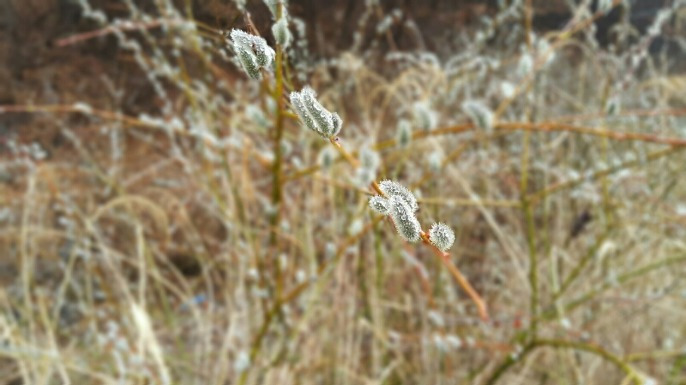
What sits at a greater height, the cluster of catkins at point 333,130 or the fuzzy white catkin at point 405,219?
the cluster of catkins at point 333,130

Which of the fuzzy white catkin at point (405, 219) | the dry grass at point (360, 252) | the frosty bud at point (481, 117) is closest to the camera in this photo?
the fuzzy white catkin at point (405, 219)

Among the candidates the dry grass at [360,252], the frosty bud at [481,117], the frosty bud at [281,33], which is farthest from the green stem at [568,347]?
the frosty bud at [281,33]

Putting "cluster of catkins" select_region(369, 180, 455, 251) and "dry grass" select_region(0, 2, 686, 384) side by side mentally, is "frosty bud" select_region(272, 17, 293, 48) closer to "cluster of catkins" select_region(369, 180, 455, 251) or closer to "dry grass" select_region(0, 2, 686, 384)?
"cluster of catkins" select_region(369, 180, 455, 251)

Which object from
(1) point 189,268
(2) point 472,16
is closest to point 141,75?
(1) point 189,268

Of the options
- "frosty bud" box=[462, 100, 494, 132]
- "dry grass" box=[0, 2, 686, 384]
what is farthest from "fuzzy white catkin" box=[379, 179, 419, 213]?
"frosty bud" box=[462, 100, 494, 132]

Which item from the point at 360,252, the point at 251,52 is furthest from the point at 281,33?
the point at 360,252

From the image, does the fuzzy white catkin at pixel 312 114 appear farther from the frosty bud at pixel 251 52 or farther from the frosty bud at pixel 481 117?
the frosty bud at pixel 481 117

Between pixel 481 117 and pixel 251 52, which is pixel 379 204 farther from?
pixel 481 117
